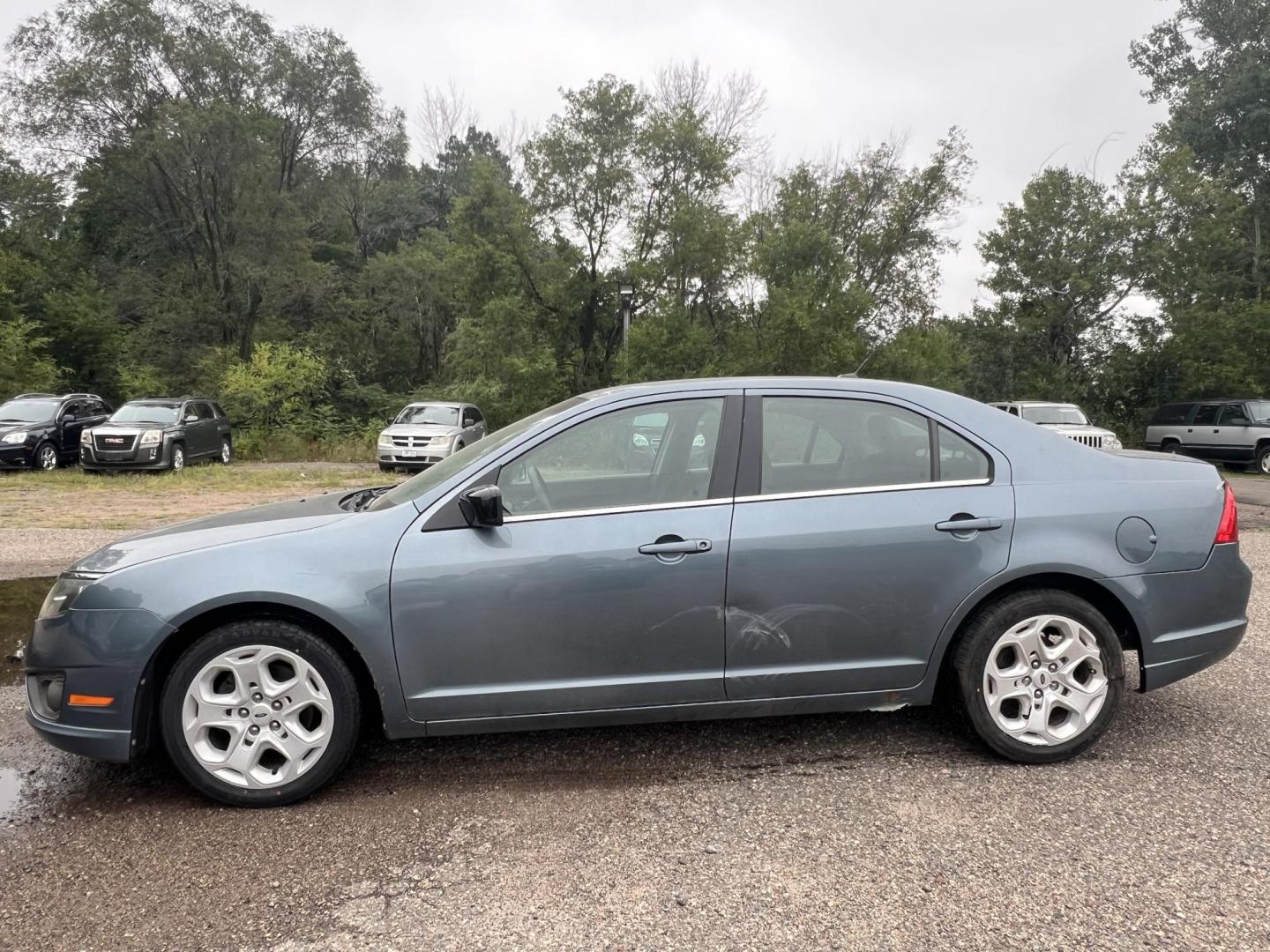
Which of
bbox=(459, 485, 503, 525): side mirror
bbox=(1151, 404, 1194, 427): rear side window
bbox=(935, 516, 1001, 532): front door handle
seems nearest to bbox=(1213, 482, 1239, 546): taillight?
bbox=(935, 516, 1001, 532): front door handle

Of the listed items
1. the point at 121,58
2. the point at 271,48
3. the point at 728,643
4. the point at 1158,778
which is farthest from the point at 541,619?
the point at 271,48

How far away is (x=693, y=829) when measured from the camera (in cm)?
300

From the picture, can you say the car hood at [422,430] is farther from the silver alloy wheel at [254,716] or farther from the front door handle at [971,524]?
the front door handle at [971,524]

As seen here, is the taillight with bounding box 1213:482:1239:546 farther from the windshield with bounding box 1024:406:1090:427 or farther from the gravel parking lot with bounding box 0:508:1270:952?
the windshield with bounding box 1024:406:1090:427

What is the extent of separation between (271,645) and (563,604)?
1.09 meters

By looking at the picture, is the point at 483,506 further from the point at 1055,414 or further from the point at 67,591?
the point at 1055,414

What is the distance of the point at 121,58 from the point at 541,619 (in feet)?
115

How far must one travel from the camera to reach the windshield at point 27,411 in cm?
1767

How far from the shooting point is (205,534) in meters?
3.38

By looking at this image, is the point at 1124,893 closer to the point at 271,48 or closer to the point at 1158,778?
the point at 1158,778

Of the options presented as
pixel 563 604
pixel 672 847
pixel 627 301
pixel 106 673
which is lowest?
pixel 672 847

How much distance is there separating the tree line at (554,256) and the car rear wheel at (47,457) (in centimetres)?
834

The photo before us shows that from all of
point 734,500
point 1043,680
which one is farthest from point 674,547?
point 1043,680

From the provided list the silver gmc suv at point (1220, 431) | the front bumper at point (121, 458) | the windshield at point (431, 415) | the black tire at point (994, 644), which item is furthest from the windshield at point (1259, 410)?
the front bumper at point (121, 458)
